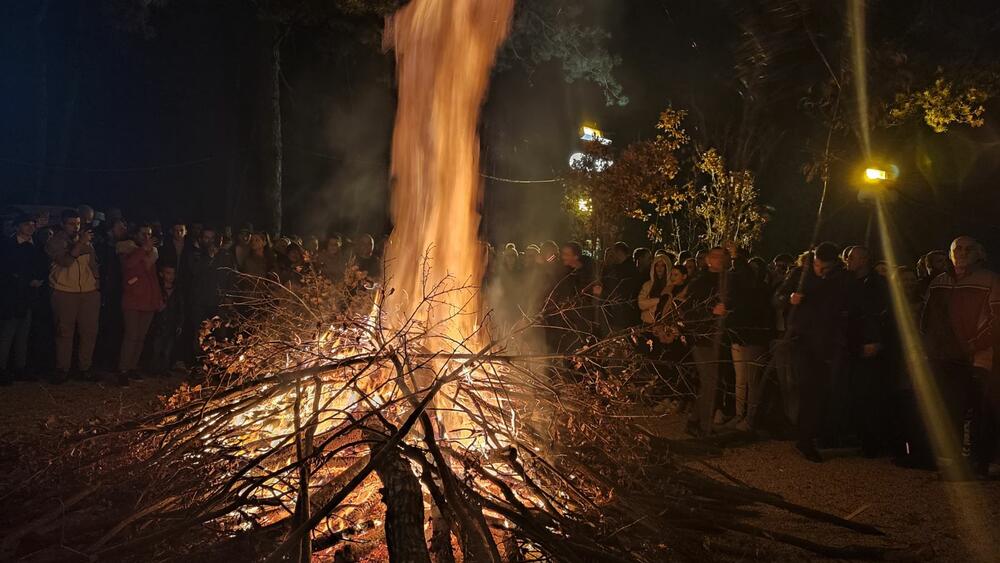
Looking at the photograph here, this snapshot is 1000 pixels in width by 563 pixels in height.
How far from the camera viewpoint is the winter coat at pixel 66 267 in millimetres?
9594

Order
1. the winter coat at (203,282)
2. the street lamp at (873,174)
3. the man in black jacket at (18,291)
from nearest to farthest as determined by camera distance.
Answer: the man in black jacket at (18,291) < the winter coat at (203,282) < the street lamp at (873,174)

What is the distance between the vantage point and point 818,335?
762cm

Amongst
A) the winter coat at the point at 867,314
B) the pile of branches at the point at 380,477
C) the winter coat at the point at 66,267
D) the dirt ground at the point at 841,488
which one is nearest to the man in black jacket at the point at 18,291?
the winter coat at the point at 66,267

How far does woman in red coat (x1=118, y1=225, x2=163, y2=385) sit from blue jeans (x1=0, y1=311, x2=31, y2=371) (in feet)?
3.72

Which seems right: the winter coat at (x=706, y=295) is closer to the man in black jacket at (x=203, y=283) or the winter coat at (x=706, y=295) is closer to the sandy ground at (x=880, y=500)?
the sandy ground at (x=880, y=500)

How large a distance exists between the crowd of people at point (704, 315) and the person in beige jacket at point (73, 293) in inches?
0.7

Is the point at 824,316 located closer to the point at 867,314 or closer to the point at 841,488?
the point at 867,314

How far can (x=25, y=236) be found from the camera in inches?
376

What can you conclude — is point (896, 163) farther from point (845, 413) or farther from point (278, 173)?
point (278, 173)

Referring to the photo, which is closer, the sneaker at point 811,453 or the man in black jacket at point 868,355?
the sneaker at point 811,453

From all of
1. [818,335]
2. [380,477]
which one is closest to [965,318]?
[818,335]

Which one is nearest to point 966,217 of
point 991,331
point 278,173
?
point 991,331

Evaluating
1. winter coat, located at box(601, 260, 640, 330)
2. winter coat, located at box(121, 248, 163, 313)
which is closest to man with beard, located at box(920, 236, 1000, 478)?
winter coat, located at box(601, 260, 640, 330)

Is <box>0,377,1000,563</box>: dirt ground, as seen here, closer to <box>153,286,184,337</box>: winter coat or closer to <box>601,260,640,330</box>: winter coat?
<box>601,260,640,330</box>: winter coat
